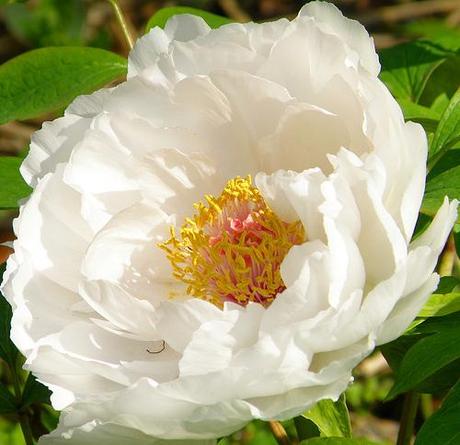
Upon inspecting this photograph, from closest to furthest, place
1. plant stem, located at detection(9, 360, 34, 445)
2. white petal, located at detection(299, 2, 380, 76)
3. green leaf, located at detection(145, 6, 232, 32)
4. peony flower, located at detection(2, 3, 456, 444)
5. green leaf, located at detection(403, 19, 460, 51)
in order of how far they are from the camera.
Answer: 1. peony flower, located at detection(2, 3, 456, 444)
2. white petal, located at detection(299, 2, 380, 76)
3. plant stem, located at detection(9, 360, 34, 445)
4. green leaf, located at detection(145, 6, 232, 32)
5. green leaf, located at detection(403, 19, 460, 51)

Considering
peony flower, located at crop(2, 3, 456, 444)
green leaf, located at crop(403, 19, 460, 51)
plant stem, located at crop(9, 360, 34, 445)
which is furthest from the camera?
green leaf, located at crop(403, 19, 460, 51)

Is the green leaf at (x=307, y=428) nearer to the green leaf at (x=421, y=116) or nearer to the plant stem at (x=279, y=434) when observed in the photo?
the plant stem at (x=279, y=434)

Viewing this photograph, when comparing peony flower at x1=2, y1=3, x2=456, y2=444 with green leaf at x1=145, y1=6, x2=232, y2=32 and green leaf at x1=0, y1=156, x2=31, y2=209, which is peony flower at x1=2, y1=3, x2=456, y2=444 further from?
green leaf at x1=145, y1=6, x2=232, y2=32

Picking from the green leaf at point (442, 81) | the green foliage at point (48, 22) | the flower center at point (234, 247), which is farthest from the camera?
the green foliage at point (48, 22)

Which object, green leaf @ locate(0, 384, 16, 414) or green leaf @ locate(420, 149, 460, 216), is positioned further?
green leaf @ locate(0, 384, 16, 414)

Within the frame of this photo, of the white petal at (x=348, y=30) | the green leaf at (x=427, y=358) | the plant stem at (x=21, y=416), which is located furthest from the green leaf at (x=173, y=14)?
the green leaf at (x=427, y=358)

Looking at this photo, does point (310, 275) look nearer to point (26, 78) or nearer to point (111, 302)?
point (111, 302)

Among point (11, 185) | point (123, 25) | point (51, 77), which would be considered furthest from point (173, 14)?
point (11, 185)

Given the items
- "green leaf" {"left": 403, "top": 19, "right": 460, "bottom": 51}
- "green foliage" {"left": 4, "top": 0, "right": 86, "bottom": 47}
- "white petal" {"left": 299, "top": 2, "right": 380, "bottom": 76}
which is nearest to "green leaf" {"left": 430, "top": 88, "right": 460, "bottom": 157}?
"white petal" {"left": 299, "top": 2, "right": 380, "bottom": 76}
